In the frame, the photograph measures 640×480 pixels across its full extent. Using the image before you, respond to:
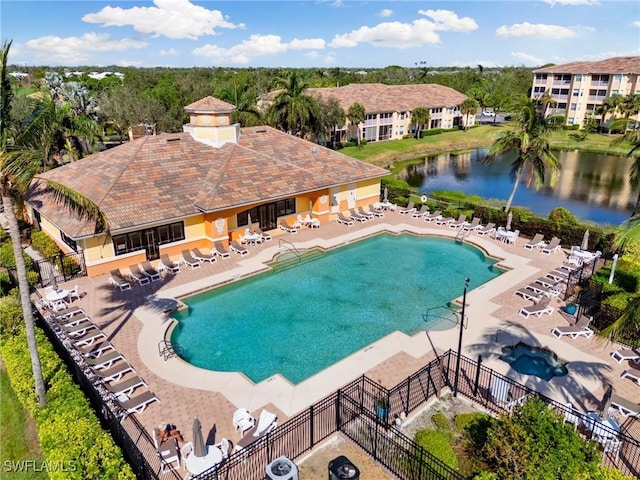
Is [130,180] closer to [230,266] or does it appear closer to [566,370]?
[230,266]

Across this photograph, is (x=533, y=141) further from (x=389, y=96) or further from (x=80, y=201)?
(x=389, y=96)

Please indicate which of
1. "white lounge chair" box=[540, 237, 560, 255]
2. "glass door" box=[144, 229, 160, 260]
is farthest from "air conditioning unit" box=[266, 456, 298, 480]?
"white lounge chair" box=[540, 237, 560, 255]

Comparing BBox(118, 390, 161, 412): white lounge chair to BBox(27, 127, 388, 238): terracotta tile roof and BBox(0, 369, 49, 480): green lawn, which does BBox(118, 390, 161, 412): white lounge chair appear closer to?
BBox(0, 369, 49, 480): green lawn

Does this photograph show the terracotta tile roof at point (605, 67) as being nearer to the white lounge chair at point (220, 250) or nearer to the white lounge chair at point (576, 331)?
the white lounge chair at point (576, 331)

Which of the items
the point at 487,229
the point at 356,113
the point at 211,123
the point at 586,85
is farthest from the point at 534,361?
the point at 586,85

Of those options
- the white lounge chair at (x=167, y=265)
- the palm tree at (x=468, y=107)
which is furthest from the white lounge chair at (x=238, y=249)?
the palm tree at (x=468, y=107)
